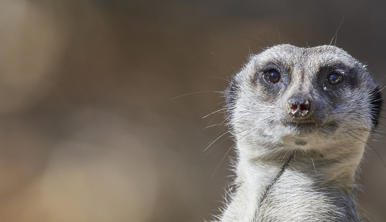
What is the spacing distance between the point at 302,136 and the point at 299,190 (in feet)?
0.77

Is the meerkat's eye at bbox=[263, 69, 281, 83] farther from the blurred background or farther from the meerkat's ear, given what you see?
the blurred background

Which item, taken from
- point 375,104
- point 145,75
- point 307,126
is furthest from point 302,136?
point 145,75

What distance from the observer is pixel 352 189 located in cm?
309

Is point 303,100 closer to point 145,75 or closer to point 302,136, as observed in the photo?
point 302,136

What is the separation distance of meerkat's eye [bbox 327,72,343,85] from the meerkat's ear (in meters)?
0.26

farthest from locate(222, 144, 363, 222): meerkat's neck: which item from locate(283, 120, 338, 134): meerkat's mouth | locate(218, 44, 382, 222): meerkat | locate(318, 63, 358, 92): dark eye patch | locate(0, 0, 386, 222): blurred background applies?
locate(0, 0, 386, 222): blurred background

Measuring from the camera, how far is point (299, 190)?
300 centimetres

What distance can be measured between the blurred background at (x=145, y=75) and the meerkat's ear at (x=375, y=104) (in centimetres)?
310

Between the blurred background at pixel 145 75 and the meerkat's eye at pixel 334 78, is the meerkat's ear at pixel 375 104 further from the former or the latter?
the blurred background at pixel 145 75

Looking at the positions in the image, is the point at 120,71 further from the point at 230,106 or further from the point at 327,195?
the point at 327,195

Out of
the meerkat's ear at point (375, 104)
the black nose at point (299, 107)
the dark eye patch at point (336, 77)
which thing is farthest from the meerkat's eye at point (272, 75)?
the meerkat's ear at point (375, 104)

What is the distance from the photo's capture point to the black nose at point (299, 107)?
292cm

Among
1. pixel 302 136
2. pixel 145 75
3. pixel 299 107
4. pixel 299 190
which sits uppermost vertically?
pixel 299 107

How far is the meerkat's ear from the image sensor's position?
135 inches
